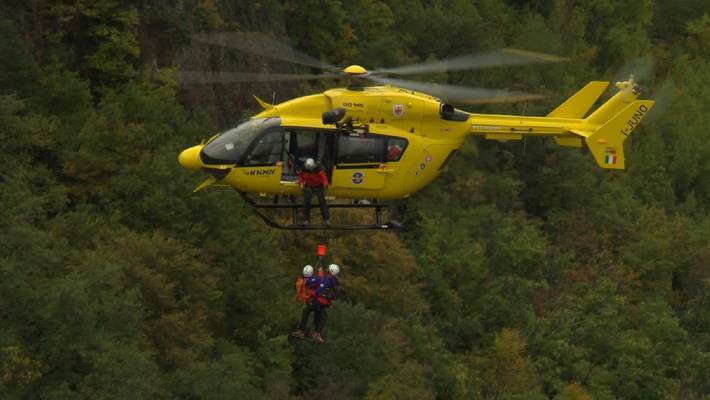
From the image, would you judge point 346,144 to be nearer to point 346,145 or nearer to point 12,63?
point 346,145

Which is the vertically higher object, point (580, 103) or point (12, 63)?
point (580, 103)

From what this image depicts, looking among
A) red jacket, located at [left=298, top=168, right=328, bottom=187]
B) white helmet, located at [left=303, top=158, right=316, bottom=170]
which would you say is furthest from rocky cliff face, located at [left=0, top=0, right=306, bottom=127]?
white helmet, located at [left=303, top=158, right=316, bottom=170]

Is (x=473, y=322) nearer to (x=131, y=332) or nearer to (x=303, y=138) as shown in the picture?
(x=131, y=332)

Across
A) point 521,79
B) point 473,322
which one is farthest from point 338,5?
point 473,322

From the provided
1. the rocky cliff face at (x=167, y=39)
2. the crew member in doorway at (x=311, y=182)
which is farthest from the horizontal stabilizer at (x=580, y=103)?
the rocky cliff face at (x=167, y=39)

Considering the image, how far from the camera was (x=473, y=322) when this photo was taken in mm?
58031

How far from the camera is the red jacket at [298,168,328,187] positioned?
2486cm

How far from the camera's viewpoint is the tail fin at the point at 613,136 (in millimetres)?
27814

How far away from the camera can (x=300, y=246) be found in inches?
1992

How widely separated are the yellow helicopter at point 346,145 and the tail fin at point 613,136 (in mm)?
2736

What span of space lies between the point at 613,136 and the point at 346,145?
6.74 m

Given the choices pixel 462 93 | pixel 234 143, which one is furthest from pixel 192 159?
pixel 462 93

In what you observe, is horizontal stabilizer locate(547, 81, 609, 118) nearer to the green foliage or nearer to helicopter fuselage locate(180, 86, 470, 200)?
helicopter fuselage locate(180, 86, 470, 200)

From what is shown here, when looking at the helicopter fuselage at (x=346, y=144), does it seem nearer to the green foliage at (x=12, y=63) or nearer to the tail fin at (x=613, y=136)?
the tail fin at (x=613, y=136)
